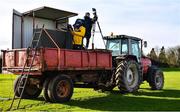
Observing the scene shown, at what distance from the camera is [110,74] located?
1875 centimetres

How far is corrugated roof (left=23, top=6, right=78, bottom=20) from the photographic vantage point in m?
16.5

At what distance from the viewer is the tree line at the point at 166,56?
8900 cm

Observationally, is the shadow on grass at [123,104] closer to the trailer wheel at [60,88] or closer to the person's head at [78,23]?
the trailer wheel at [60,88]

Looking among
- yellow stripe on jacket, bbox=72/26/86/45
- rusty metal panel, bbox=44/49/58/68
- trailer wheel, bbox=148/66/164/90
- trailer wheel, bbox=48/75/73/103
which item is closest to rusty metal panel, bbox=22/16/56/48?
yellow stripe on jacket, bbox=72/26/86/45

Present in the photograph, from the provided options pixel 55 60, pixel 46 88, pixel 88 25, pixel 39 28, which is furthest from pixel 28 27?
pixel 46 88

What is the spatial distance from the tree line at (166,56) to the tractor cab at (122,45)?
65.7 metres

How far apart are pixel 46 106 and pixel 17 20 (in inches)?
170

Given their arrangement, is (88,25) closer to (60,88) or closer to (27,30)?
(27,30)

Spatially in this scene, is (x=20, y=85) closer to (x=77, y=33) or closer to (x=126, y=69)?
(x=77, y=33)

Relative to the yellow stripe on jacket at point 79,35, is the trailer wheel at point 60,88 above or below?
below

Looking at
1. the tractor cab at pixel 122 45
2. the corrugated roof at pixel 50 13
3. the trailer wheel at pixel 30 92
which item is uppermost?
the corrugated roof at pixel 50 13

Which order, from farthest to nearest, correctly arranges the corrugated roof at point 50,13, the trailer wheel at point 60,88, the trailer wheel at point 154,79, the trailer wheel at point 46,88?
the trailer wheel at point 154,79 → the corrugated roof at point 50,13 → the trailer wheel at point 46,88 → the trailer wheel at point 60,88

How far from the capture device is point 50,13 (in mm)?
17016

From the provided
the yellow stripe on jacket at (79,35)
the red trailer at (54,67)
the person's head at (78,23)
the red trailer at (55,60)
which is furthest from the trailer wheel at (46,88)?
the person's head at (78,23)
